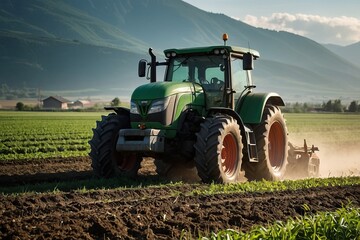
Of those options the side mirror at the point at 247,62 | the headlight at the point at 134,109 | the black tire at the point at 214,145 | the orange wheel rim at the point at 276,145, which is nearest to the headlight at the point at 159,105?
the headlight at the point at 134,109

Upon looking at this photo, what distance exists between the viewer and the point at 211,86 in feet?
41.3

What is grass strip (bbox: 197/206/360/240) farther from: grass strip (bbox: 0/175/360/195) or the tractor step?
the tractor step

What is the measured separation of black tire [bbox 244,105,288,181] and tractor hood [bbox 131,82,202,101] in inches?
78.1

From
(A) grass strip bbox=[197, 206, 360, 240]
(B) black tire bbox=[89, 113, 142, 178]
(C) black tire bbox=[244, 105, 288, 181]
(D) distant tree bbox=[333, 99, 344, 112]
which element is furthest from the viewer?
(D) distant tree bbox=[333, 99, 344, 112]

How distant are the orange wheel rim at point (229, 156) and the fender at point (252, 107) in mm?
955

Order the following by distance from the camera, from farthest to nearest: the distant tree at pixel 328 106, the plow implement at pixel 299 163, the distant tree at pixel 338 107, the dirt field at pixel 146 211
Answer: the distant tree at pixel 328 106 < the distant tree at pixel 338 107 < the plow implement at pixel 299 163 < the dirt field at pixel 146 211

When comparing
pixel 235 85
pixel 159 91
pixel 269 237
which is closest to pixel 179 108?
pixel 159 91

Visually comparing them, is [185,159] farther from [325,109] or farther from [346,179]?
[325,109]

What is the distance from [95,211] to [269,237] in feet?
9.82

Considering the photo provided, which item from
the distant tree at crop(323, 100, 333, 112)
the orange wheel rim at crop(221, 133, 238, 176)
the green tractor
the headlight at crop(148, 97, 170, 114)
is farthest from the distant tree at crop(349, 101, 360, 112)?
the headlight at crop(148, 97, 170, 114)

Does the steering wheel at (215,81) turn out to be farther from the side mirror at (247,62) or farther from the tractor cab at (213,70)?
the side mirror at (247,62)

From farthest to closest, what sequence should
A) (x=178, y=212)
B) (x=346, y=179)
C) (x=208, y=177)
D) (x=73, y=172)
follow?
(x=73, y=172) → (x=346, y=179) → (x=208, y=177) → (x=178, y=212)

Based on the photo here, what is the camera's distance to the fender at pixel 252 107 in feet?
41.5

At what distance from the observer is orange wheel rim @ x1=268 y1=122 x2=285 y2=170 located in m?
13.9
